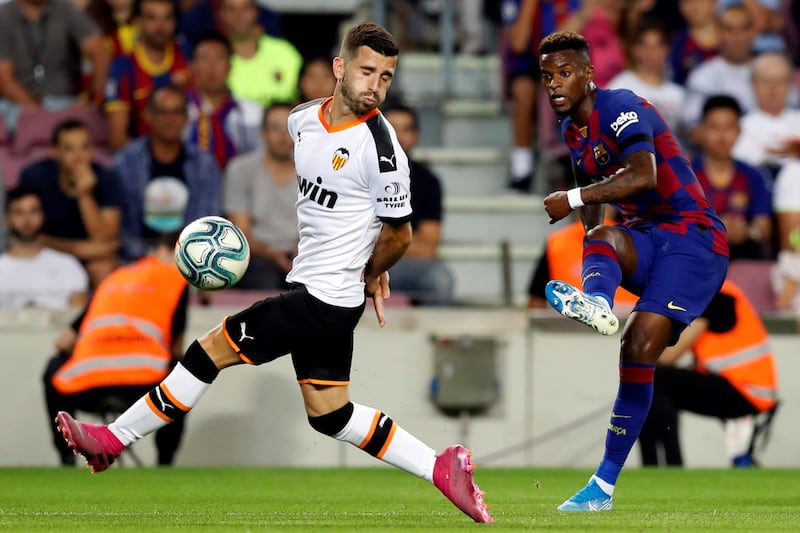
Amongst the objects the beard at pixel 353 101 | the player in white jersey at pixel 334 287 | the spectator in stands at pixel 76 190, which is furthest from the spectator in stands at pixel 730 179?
the beard at pixel 353 101

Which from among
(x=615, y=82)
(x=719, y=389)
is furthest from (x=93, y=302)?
(x=615, y=82)

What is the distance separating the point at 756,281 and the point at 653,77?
2501mm

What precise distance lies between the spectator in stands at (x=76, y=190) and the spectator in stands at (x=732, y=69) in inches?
212

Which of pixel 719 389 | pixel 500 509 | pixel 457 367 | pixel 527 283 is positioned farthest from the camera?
pixel 527 283

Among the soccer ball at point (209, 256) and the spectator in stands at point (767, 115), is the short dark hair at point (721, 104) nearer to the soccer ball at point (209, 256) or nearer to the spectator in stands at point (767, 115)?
the spectator in stands at point (767, 115)

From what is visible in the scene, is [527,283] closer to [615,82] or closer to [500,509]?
[615,82]

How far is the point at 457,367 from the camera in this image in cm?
1127

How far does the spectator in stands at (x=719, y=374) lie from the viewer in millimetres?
10484

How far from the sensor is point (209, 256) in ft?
21.8

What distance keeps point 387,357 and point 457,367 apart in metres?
0.54

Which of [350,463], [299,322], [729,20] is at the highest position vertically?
[729,20]

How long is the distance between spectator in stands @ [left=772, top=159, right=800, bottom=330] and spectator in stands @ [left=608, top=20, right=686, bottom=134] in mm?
1295

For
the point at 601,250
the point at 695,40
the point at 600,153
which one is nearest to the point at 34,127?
the point at 695,40

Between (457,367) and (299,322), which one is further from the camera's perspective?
(457,367)
